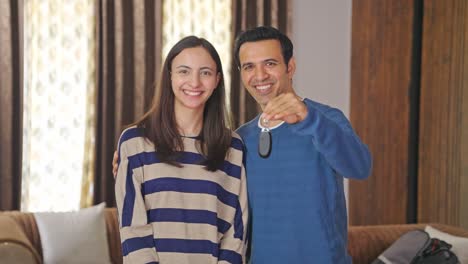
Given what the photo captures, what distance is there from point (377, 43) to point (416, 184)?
43.4 inches

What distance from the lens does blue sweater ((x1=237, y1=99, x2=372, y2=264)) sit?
1740mm

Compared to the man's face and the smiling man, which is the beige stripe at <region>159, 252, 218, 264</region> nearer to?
the smiling man

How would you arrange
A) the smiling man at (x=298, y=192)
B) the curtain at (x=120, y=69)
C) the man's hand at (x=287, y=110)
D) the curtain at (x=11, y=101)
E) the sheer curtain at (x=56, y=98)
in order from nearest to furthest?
the man's hand at (x=287, y=110), the smiling man at (x=298, y=192), the curtain at (x=11, y=101), the sheer curtain at (x=56, y=98), the curtain at (x=120, y=69)

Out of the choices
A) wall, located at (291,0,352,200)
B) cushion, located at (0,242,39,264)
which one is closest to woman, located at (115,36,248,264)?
cushion, located at (0,242,39,264)

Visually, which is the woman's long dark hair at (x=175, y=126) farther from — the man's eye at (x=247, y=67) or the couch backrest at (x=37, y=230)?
the couch backrest at (x=37, y=230)

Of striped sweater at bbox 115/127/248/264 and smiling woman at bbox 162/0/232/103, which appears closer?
striped sweater at bbox 115/127/248/264

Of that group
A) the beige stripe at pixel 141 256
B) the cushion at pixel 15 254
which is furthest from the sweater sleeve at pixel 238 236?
the cushion at pixel 15 254

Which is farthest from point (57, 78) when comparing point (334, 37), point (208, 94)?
point (208, 94)

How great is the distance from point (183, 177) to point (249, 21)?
116 inches

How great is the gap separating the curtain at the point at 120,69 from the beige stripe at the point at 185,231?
2452 millimetres

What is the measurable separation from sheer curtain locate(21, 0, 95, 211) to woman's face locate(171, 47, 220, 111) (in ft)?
8.03

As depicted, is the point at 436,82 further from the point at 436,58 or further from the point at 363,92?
the point at 363,92

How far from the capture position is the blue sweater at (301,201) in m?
1.74

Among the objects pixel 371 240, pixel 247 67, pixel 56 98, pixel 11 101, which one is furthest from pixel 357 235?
pixel 11 101
